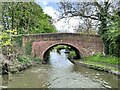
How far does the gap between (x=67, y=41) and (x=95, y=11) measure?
4643 mm

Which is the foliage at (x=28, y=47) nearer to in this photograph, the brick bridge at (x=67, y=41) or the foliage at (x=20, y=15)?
the brick bridge at (x=67, y=41)

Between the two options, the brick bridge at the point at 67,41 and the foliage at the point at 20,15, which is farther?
the brick bridge at the point at 67,41

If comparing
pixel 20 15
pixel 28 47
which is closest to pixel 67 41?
pixel 28 47

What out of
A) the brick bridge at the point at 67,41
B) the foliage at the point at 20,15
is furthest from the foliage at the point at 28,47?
the foliage at the point at 20,15

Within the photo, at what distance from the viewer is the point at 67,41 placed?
86.5 ft

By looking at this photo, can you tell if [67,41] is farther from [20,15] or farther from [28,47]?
[20,15]

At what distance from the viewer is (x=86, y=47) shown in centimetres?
2633

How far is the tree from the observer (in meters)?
22.7

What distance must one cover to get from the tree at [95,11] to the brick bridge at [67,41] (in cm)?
241

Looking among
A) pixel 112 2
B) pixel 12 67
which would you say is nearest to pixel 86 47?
pixel 112 2

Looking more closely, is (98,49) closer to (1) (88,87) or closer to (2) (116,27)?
(2) (116,27)

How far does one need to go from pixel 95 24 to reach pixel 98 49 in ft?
12.0

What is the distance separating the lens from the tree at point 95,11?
22672 millimetres

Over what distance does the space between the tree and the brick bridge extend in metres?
Answer: 2.41
